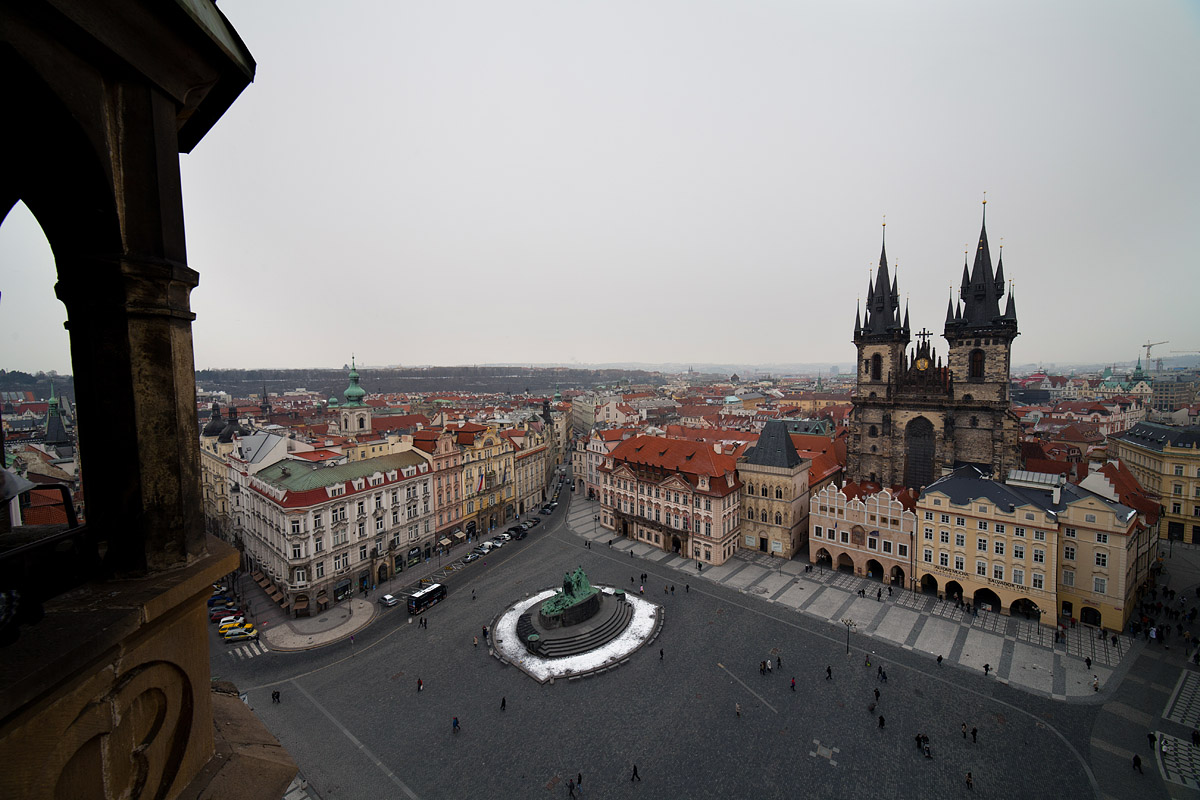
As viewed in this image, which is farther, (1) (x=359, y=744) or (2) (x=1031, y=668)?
(2) (x=1031, y=668)

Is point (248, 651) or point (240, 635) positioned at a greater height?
point (240, 635)

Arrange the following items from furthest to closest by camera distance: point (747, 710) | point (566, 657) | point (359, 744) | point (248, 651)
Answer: point (248, 651)
point (566, 657)
point (747, 710)
point (359, 744)

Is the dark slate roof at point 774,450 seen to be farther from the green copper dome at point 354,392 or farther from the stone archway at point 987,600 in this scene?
the green copper dome at point 354,392

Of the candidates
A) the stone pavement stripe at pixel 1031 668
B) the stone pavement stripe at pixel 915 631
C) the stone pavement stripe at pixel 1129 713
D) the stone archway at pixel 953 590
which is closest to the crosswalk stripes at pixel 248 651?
the stone pavement stripe at pixel 915 631

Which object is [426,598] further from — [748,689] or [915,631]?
[915,631]

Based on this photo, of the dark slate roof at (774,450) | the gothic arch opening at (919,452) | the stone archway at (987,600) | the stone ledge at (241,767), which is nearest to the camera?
the stone ledge at (241,767)

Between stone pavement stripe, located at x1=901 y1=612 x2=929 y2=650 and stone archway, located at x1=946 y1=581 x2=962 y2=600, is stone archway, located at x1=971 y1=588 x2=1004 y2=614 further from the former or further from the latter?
stone pavement stripe, located at x1=901 y1=612 x2=929 y2=650

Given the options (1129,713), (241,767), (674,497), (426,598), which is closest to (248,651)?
(426,598)
